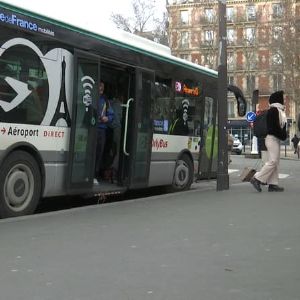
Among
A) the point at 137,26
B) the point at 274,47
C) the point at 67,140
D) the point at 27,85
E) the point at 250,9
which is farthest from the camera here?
the point at 250,9

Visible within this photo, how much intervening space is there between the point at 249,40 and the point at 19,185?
65674 mm

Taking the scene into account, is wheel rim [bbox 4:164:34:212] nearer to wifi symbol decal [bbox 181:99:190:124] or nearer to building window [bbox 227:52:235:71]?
wifi symbol decal [bbox 181:99:190:124]

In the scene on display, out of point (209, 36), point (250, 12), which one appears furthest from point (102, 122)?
point (250, 12)

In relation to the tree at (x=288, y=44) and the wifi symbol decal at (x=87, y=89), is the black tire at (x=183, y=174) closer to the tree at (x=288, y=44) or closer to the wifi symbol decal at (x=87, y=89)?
the wifi symbol decal at (x=87, y=89)

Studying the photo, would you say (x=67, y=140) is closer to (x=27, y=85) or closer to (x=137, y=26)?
(x=27, y=85)

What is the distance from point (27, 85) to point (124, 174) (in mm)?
3153

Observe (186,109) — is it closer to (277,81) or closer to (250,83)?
(277,81)

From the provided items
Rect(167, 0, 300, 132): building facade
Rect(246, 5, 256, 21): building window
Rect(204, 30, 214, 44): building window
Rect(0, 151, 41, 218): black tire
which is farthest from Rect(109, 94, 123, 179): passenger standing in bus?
Rect(246, 5, 256, 21): building window

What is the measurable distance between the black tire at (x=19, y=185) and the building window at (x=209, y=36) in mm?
60768

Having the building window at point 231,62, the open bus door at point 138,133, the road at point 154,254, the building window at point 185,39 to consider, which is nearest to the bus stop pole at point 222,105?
the open bus door at point 138,133

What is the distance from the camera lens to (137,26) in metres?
57.5

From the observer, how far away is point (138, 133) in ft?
36.5

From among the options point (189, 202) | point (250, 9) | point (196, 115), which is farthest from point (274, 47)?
point (189, 202)

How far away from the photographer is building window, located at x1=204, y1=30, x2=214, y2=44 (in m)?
68.1
